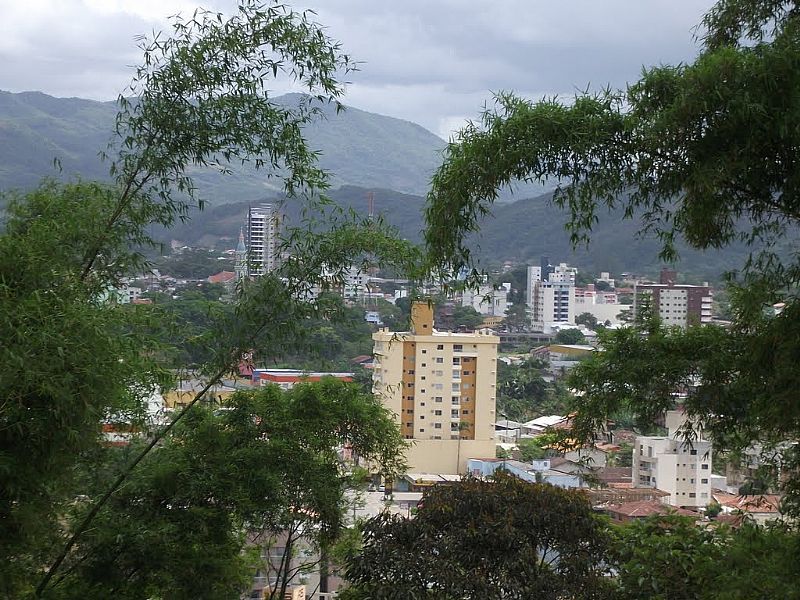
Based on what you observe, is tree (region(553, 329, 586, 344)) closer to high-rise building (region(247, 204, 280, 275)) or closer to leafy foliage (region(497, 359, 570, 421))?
leafy foliage (region(497, 359, 570, 421))

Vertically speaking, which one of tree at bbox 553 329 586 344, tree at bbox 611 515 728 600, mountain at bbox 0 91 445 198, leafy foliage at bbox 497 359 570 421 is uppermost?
mountain at bbox 0 91 445 198

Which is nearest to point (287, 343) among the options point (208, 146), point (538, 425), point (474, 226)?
point (208, 146)

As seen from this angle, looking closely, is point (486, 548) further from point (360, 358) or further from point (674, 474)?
point (674, 474)

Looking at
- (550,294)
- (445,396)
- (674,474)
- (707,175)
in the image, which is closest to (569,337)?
(550,294)

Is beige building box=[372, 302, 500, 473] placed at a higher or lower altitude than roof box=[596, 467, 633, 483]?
higher

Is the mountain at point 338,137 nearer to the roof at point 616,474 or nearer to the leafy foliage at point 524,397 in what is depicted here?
the leafy foliage at point 524,397

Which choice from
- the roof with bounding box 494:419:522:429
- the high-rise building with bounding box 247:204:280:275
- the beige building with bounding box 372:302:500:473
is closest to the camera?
the high-rise building with bounding box 247:204:280:275

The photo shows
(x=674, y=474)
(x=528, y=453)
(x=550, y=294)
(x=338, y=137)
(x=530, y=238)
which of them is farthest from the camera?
(x=338, y=137)

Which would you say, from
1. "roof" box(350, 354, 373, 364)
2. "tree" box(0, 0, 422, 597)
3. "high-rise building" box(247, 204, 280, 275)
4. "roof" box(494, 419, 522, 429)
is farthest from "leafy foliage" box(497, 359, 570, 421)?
"tree" box(0, 0, 422, 597)
